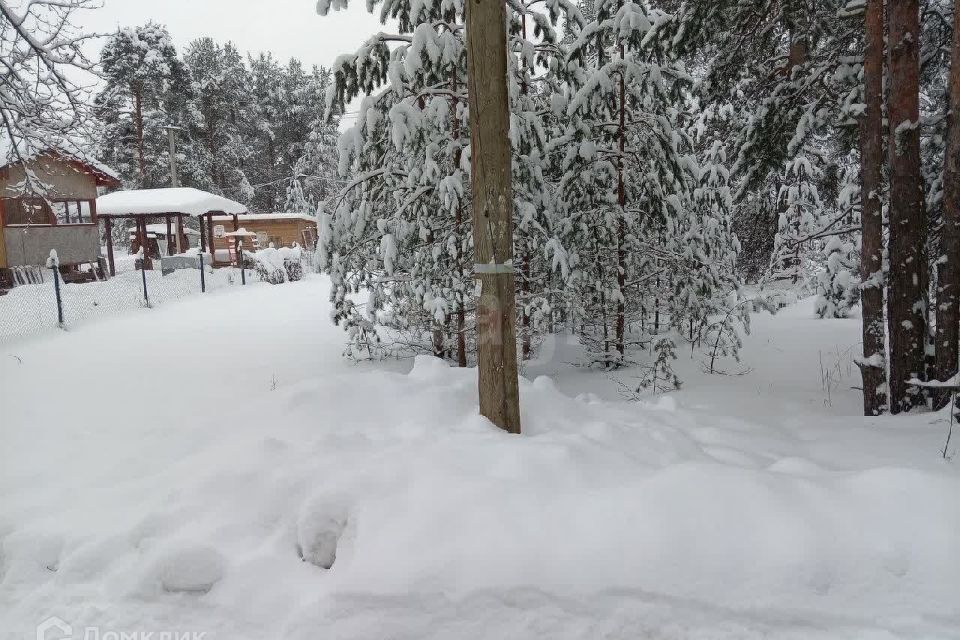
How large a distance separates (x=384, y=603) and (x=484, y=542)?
0.51 meters

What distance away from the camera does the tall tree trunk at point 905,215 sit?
4621 millimetres

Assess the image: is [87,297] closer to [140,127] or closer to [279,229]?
[140,127]

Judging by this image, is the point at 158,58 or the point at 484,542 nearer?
the point at 484,542

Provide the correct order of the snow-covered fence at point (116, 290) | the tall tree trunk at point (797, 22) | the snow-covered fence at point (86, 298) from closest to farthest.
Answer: the tall tree trunk at point (797, 22)
the snow-covered fence at point (86, 298)
the snow-covered fence at point (116, 290)

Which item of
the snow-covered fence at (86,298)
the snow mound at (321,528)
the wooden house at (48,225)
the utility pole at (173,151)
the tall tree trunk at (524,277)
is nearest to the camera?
the snow mound at (321,528)

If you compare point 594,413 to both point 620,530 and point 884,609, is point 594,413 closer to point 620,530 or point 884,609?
point 620,530

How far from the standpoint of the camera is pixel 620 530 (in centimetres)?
264

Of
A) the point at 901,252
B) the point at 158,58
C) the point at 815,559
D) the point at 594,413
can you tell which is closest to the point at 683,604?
the point at 815,559

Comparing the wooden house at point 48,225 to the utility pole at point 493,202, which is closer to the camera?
the utility pole at point 493,202

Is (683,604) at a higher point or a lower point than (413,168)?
lower
